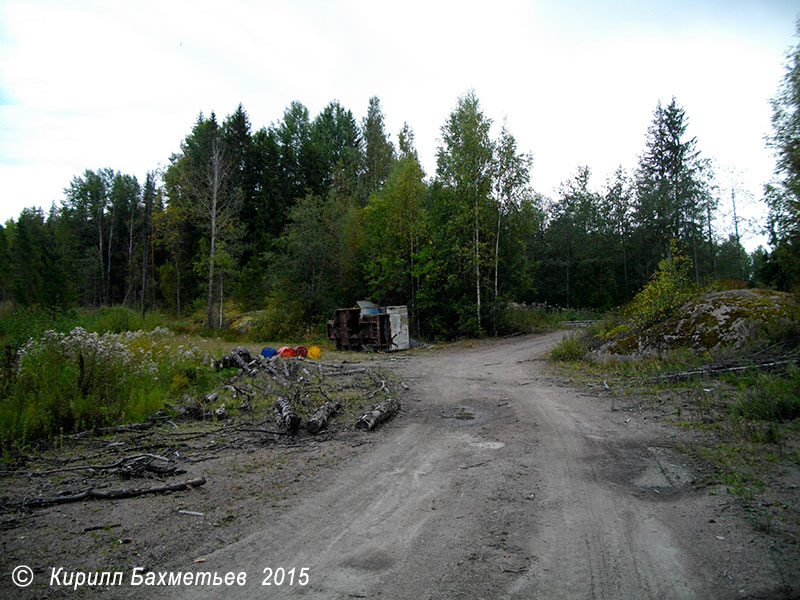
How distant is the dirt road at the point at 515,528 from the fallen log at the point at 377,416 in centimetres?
43

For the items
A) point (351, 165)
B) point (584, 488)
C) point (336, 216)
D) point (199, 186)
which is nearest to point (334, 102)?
point (351, 165)

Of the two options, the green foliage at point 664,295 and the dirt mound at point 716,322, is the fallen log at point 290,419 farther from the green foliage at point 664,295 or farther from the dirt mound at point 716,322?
the green foliage at point 664,295

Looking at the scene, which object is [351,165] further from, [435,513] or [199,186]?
[435,513]

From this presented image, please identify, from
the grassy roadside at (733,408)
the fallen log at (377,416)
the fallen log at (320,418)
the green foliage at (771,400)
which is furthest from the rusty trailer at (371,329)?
the green foliage at (771,400)

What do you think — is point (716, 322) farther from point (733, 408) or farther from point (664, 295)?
point (733, 408)

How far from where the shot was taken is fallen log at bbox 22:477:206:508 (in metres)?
4.00

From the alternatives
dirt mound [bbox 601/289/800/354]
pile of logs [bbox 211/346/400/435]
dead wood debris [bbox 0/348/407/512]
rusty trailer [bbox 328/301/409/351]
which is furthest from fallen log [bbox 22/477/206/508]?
rusty trailer [bbox 328/301/409/351]

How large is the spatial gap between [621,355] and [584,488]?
829 centimetres

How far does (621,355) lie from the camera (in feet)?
38.1

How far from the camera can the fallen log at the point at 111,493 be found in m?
4.00

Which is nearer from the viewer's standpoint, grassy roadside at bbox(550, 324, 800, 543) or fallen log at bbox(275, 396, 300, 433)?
grassy roadside at bbox(550, 324, 800, 543)

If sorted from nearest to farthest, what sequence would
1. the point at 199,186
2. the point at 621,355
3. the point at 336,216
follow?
the point at 621,355, the point at 336,216, the point at 199,186

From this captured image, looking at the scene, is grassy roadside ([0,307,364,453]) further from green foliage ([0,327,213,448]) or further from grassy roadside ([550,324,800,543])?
grassy roadside ([550,324,800,543])

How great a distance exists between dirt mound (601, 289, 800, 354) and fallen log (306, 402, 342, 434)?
314 inches
